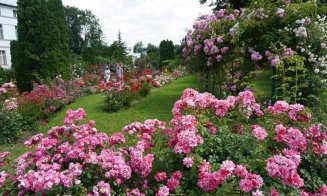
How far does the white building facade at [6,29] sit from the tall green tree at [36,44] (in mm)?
19272

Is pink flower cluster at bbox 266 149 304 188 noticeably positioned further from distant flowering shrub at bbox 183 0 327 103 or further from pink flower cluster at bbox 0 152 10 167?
distant flowering shrub at bbox 183 0 327 103

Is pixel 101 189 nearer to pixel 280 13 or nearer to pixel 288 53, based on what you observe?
pixel 288 53

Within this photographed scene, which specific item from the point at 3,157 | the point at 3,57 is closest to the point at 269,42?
the point at 3,157

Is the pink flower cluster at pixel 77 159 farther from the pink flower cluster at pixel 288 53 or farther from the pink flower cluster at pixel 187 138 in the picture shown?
the pink flower cluster at pixel 288 53

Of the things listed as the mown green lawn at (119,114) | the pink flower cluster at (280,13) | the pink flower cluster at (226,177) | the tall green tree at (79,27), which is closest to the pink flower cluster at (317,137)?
the pink flower cluster at (226,177)

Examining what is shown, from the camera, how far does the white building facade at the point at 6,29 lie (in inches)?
1120

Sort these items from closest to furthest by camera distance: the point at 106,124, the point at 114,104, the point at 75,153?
the point at 75,153
the point at 106,124
the point at 114,104

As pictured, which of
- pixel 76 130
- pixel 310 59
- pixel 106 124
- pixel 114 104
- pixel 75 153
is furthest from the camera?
pixel 114 104

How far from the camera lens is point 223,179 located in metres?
2.12

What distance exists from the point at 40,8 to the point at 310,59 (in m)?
9.97

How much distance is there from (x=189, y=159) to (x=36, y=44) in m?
10.7

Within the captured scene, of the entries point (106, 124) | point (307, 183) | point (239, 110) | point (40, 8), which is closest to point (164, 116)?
point (106, 124)

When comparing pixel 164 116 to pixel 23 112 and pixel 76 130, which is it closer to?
pixel 23 112

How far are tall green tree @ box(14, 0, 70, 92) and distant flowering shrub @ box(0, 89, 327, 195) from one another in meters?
9.03
